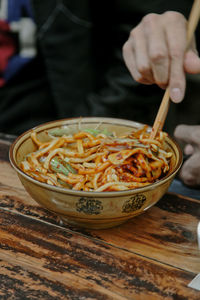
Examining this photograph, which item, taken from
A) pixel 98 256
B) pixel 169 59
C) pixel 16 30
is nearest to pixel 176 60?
pixel 169 59

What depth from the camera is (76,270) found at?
767 mm

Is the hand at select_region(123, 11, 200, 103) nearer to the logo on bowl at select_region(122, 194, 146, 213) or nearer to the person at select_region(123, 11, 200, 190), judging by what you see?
the person at select_region(123, 11, 200, 190)

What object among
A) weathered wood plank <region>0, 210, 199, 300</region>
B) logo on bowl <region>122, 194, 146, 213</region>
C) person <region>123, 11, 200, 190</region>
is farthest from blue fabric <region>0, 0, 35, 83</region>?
logo on bowl <region>122, 194, 146, 213</region>

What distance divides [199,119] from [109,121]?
1.47m

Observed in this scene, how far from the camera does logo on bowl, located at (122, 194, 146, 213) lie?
794 millimetres

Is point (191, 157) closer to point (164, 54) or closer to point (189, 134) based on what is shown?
point (189, 134)

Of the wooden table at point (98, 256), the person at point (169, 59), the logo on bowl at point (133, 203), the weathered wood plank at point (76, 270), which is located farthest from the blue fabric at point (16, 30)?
the logo on bowl at point (133, 203)

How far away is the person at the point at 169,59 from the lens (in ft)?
3.40

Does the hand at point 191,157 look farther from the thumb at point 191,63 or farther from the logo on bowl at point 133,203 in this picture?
the logo on bowl at point 133,203

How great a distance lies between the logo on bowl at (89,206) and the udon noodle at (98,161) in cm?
8

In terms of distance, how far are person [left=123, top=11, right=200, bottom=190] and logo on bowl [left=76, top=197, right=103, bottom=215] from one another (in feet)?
1.31

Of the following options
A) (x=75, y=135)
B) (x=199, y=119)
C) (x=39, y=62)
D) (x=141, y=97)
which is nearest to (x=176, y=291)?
(x=75, y=135)

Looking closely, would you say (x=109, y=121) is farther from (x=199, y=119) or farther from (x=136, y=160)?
(x=199, y=119)

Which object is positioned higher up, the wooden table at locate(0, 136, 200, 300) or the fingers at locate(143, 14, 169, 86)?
the fingers at locate(143, 14, 169, 86)
